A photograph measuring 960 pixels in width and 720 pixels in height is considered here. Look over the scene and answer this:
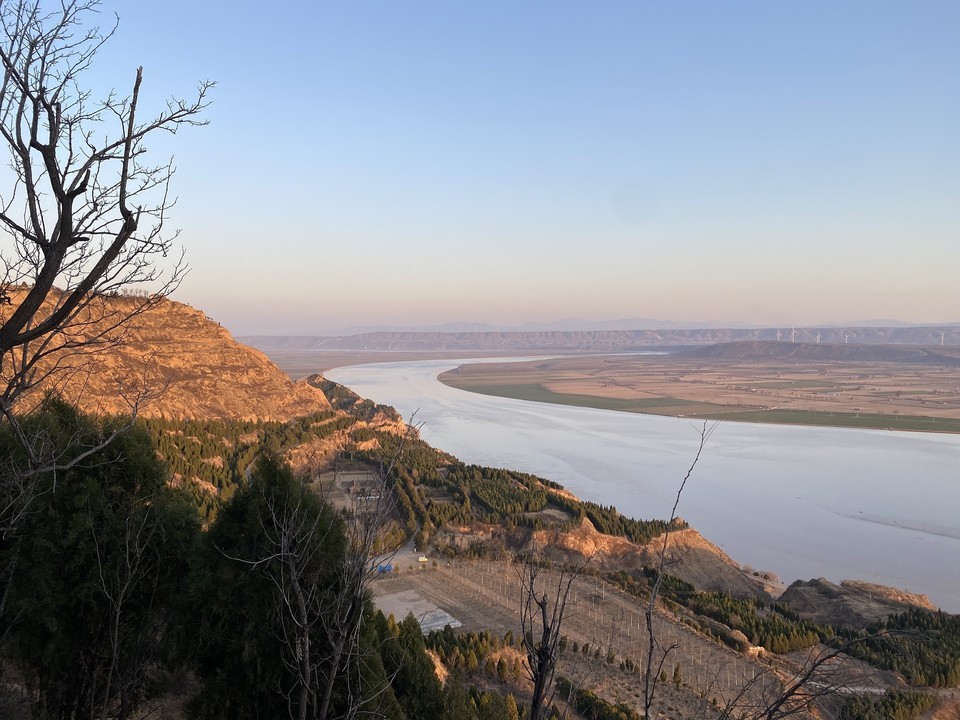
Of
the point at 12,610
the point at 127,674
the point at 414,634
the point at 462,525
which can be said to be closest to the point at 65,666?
the point at 12,610

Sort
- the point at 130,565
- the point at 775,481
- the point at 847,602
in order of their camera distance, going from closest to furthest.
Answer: the point at 130,565 → the point at 847,602 → the point at 775,481

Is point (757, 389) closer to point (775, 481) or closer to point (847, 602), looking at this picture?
point (775, 481)

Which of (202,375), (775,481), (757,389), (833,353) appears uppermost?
(202,375)

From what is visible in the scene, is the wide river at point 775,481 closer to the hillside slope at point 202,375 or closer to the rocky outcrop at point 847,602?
the rocky outcrop at point 847,602

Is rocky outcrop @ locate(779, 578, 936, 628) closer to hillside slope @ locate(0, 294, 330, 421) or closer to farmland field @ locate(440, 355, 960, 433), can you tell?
farmland field @ locate(440, 355, 960, 433)

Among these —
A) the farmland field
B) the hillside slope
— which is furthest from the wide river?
the hillside slope

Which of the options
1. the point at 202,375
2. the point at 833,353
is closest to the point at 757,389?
the point at 202,375

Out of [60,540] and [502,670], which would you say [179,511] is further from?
[502,670]

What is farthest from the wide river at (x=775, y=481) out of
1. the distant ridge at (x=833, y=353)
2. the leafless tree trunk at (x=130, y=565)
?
the distant ridge at (x=833, y=353)
